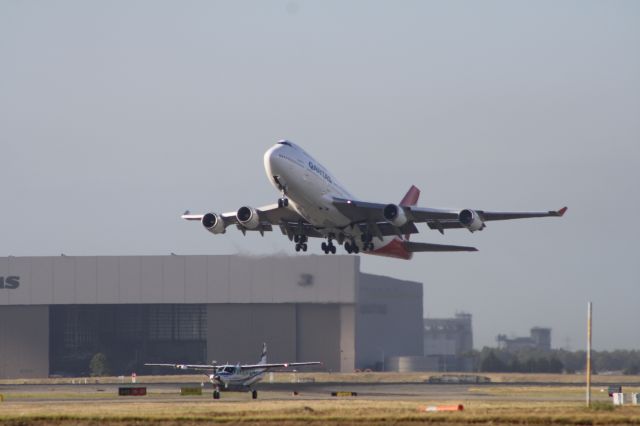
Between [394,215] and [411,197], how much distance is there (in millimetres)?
20835

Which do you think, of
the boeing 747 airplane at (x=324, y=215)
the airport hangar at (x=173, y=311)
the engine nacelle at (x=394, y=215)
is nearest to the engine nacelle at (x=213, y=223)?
the boeing 747 airplane at (x=324, y=215)

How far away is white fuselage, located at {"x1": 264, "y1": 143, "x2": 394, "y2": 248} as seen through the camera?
71625 mm

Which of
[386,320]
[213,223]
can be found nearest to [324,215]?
[213,223]

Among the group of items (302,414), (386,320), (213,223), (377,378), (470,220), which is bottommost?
(377,378)

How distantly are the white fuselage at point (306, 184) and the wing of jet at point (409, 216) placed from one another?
2.73ft

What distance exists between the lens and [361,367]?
155375mm

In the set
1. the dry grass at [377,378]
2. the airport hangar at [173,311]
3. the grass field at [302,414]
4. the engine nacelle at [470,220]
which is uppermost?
the engine nacelle at [470,220]

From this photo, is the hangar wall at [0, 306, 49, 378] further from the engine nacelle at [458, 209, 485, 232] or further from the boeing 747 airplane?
the engine nacelle at [458, 209, 485, 232]

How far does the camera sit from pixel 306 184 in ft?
239

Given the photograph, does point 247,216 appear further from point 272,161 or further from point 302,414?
point 302,414

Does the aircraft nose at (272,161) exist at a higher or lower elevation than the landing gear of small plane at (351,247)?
higher

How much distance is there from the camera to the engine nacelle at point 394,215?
2982 inches

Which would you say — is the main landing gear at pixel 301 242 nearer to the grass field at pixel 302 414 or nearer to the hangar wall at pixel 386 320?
the grass field at pixel 302 414

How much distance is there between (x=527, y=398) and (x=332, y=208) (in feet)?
55.9
